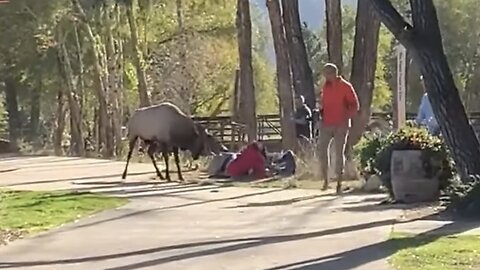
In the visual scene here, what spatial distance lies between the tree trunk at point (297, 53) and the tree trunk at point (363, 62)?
1395mm

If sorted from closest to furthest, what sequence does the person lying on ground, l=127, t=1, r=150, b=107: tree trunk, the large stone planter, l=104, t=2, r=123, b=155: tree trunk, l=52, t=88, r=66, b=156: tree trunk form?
1. the large stone planter
2. the person lying on ground
3. l=104, t=2, r=123, b=155: tree trunk
4. l=127, t=1, r=150, b=107: tree trunk
5. l=52, t=88, r=66, b=156: tree trunk

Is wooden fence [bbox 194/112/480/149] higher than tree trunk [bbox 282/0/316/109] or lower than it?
lower

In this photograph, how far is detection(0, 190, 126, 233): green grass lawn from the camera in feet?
38.9

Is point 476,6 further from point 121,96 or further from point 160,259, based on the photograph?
point 160,259

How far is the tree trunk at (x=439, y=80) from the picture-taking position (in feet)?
41.0

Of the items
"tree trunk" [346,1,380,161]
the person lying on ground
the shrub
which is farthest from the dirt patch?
"tree trunk" [346,1,380,161]

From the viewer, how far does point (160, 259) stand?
9.28 meters

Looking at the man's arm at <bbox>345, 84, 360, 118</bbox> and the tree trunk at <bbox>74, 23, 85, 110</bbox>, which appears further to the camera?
the tree trunk at <bbox>74, 23, 85, 110</bbox>

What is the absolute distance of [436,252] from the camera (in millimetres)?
9062

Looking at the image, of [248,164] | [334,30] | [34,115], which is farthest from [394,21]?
[34,115]

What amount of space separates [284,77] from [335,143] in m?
7.44

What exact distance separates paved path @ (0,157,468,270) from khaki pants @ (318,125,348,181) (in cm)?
64

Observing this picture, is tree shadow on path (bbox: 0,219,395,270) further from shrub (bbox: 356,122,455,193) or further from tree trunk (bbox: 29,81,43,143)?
tree trunk (bbox: 29,81,43,143)

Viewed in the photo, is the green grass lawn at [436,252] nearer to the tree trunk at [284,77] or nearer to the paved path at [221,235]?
the paved path at [221,235]
